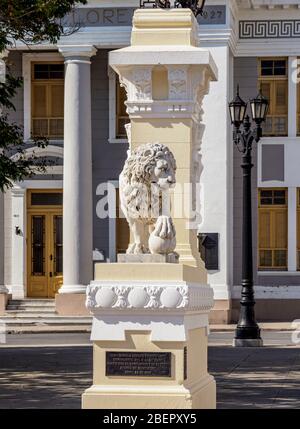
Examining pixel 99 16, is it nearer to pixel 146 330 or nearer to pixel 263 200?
pixel 263 200

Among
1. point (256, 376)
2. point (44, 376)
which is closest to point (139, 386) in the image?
point (44, 376)

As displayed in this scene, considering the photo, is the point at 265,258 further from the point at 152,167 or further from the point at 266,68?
the point at 152,167

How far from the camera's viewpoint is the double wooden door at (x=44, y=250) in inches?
1508

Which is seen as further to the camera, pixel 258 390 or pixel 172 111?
pixel 258 390

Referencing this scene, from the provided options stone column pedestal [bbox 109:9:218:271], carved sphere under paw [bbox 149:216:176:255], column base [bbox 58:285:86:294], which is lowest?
column base [bbox 58:285:86:294]

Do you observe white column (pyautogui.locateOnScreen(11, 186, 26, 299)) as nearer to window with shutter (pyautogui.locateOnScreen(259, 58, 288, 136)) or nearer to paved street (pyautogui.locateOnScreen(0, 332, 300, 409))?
window with shutter (pyautogui.locateOnScreen(259, 58, 288, 136))

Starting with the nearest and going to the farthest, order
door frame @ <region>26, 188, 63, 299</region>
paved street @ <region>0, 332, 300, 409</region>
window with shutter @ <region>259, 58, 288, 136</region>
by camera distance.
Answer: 1. paved street @ <region>0, 332, 300, 409</region>
2. window with shutter @ <region>259, 58, 288, 136</region>
3. door frame @ <region>26, 188, 63, 299</region>

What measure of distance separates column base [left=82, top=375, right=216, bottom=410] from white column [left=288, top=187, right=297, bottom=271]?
25062 millimetres

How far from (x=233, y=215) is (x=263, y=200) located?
102 cm

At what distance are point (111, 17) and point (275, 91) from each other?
16.4 feet

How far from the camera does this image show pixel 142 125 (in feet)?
48.5

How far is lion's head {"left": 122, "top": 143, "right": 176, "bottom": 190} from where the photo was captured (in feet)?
43.9

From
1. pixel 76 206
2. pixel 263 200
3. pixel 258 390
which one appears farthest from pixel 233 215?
pixel 258 390

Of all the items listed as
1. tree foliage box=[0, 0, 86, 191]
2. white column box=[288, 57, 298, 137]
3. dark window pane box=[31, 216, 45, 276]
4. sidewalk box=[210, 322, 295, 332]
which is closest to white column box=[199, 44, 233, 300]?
sidewalk box=[210, 322, 295, 332]
